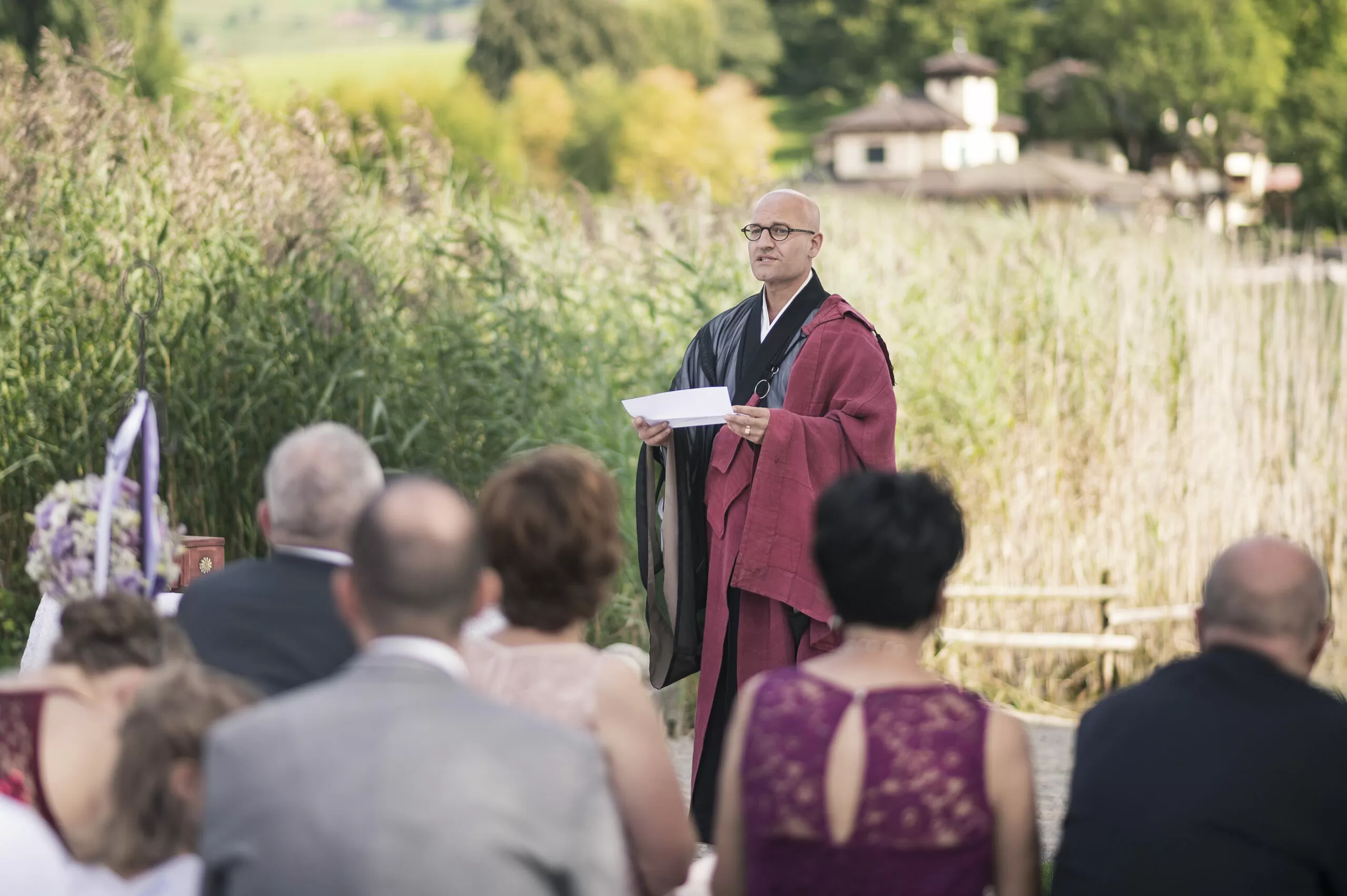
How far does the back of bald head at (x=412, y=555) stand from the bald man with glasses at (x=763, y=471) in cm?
220

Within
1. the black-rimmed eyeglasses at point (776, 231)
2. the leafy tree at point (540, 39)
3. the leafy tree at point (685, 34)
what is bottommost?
the black-rimmed eyeglasses at point (776, 231)

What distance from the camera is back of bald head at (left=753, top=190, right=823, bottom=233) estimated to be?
4379 mm

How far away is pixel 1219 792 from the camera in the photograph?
2180 mm

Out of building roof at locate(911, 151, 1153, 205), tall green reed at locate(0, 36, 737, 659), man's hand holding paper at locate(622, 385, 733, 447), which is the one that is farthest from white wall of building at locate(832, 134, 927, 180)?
man's hand holding paper at locate(622, 385, 733, 447)

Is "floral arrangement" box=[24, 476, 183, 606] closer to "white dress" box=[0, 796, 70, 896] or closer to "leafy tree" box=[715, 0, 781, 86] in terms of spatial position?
"white dress" box=[0, 796, 70, 896]

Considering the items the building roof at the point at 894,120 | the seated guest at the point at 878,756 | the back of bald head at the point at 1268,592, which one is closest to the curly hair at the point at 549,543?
the seated guest at the point at 878,756

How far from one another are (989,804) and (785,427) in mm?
2189

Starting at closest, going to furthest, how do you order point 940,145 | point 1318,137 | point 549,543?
point 549,543 → point 1318,137 → point 940,145

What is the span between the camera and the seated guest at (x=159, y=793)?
1994mm

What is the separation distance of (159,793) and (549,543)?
623 millimetres

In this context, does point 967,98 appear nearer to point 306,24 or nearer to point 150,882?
point 306,24

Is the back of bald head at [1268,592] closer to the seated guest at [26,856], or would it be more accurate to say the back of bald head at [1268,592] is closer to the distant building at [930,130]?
the seated guest at [26,856]

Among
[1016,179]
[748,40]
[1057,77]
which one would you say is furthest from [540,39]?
[1016,179]

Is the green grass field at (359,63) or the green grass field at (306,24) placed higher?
the green grass field at (306,24)
